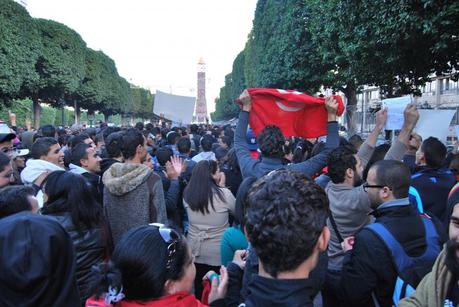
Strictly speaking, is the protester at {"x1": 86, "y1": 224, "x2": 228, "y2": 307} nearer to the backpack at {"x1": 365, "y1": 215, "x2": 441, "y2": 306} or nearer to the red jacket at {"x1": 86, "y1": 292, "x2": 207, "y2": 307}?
the red jacket at {"x1": 86, "y1": 292, "x2": 207, "y2": 307}

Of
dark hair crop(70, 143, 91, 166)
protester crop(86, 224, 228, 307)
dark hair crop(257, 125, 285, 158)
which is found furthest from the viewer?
dark hair crop(70, 143, 91, 166)

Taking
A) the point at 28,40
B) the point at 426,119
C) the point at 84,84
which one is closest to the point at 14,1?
the point at 28,40

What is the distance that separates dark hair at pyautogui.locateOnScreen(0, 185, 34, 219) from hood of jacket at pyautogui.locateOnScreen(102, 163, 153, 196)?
0.97m

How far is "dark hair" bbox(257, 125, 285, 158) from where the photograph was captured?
144 inches

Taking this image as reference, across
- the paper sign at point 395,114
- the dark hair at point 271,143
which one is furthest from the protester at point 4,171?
the paper sign at point 395,114

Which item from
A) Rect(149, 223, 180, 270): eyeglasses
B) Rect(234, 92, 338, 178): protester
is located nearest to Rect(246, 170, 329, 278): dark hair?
Rect(149, 223, 180, 270): eyeglasses

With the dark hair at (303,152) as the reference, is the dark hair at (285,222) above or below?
above

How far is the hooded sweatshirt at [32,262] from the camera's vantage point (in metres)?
2.09

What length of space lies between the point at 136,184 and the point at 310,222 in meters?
2.43

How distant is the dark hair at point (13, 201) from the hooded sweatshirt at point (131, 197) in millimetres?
994

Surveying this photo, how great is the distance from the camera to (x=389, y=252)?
2.51 metres

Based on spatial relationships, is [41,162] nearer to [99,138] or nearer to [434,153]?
[434,153]

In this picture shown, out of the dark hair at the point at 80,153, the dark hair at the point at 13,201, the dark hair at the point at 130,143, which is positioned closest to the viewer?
the dark hair at the point at 13,201

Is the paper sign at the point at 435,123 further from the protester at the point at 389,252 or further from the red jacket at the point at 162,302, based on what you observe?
the red jacket at the point at 162,302
